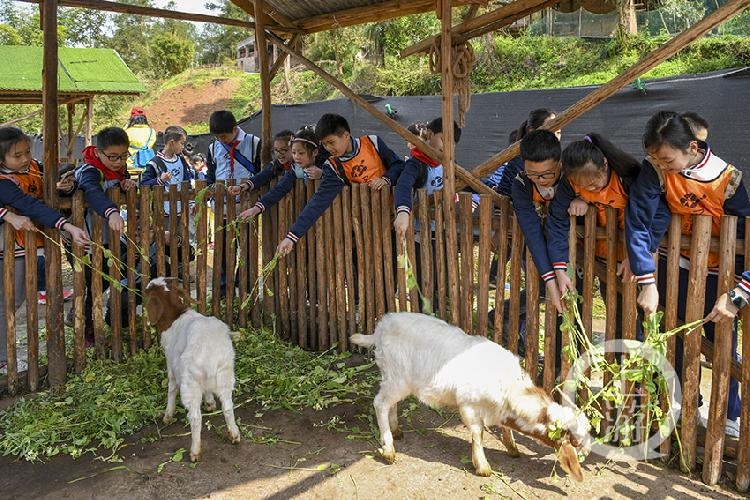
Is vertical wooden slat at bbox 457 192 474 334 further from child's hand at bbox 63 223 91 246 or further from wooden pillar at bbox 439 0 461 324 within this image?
child's hand at bbox 63 223 91 246

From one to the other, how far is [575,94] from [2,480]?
347 inches

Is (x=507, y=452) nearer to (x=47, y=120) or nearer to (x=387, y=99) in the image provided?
(x=47, y=120)

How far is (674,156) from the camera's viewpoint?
10.8ft

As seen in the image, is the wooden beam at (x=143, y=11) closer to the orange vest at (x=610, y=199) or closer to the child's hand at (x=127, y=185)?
the child's hand at (x=127, y=185)

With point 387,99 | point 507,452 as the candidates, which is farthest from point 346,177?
point 387,99

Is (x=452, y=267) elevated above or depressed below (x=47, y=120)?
below

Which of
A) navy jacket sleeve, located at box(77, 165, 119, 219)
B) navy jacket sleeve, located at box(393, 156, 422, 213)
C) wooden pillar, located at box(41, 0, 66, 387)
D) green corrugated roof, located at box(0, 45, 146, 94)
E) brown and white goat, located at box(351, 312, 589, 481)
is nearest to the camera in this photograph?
brown and white goat, located at box(351, 312, 589, 481)

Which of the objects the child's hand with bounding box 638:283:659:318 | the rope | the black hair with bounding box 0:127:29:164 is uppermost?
the rope

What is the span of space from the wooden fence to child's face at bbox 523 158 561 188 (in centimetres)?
36

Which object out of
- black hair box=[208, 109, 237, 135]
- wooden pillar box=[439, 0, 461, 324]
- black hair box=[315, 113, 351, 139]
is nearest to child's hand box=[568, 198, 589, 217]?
wooden pillar box=[439, 0, 461, 324]

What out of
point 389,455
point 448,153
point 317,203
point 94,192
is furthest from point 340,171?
point 389,455

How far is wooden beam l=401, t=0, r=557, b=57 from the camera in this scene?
4973 mm

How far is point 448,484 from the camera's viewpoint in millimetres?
3613

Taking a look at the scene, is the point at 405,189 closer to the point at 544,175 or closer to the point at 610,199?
the point at 544,175
